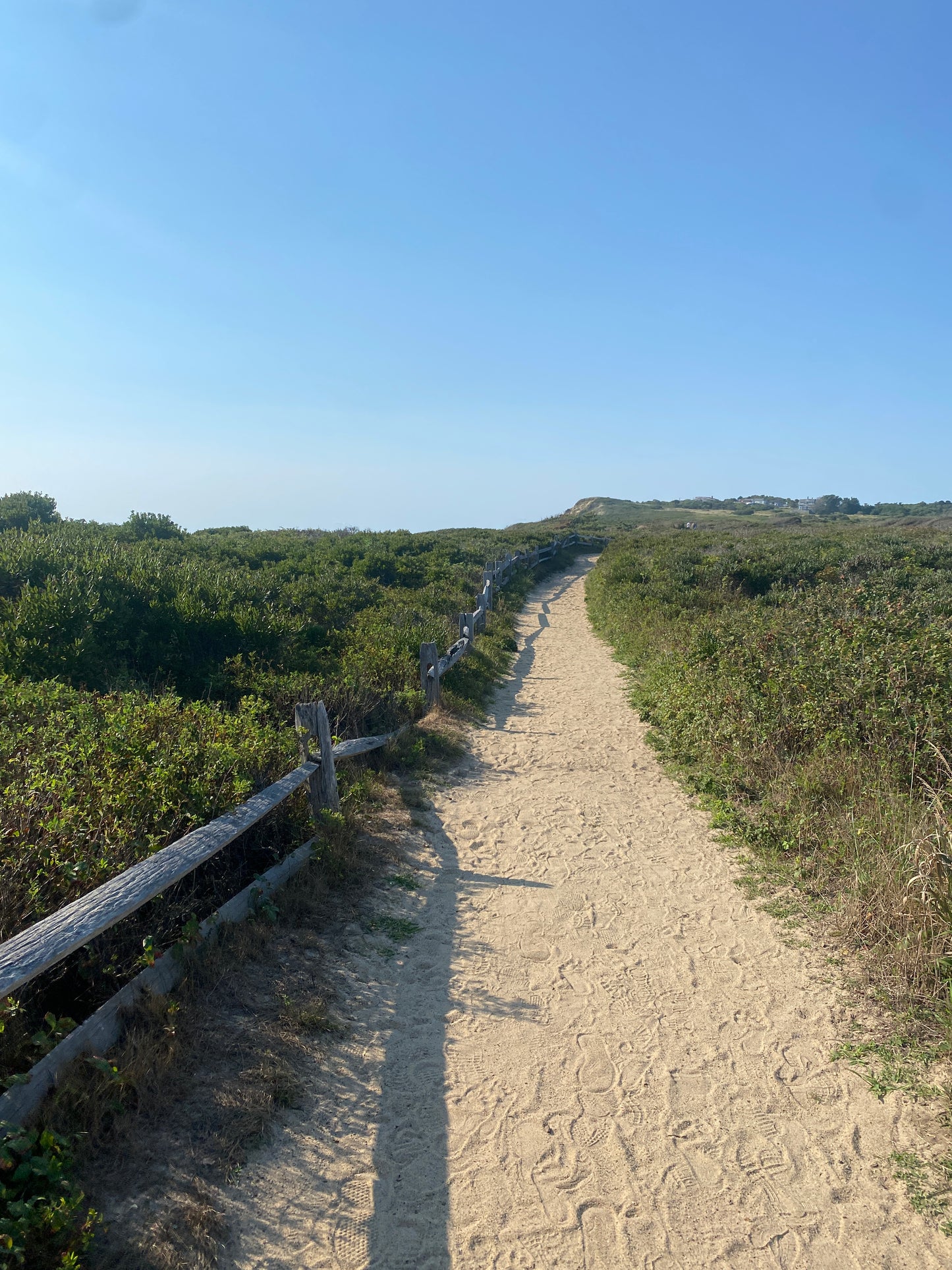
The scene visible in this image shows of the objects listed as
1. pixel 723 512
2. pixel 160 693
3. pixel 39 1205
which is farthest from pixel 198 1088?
pixel 723 512

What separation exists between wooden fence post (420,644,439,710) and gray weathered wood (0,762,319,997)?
17.4 ft

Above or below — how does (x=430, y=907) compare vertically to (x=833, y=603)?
below

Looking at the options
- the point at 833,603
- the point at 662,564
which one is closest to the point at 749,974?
the point at 833,603

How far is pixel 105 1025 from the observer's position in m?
3.39

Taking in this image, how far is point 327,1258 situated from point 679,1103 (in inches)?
75.2

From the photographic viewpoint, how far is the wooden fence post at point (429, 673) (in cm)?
1005

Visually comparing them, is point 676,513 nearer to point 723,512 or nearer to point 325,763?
point 723,512

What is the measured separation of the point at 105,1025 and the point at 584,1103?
2.48 meters

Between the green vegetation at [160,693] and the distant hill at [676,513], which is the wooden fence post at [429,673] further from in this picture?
the distant hill at [676,513]

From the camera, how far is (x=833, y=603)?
11.2 metres

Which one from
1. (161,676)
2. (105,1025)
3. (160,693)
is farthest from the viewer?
(161,676)

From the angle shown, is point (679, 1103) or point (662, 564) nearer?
point (679, 1103)

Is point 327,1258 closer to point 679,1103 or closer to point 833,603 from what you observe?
point 679,1103

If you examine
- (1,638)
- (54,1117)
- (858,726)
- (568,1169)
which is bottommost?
(568,1169)
